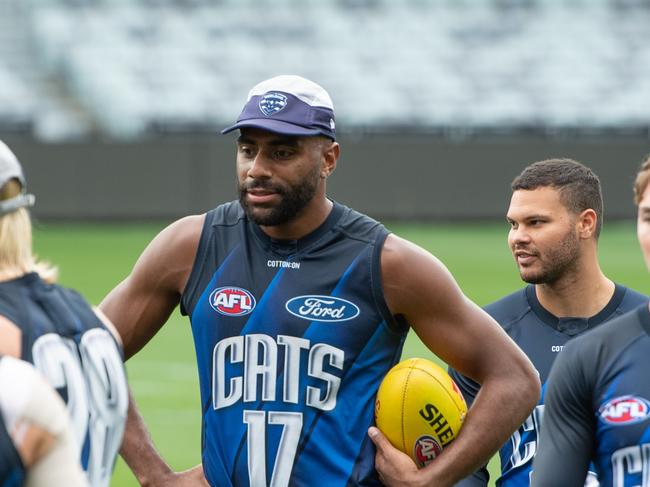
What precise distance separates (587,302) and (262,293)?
62.6 inches

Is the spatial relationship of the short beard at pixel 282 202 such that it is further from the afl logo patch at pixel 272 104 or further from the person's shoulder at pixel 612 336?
the person's shoulder at pixel 612 336

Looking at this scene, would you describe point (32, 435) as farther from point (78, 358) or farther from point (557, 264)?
point (557, 264)

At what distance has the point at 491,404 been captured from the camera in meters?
4.92

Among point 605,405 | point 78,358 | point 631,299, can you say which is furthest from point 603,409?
point 631,299

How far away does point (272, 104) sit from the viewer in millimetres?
4895

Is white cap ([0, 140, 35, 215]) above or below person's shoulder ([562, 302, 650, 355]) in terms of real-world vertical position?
above

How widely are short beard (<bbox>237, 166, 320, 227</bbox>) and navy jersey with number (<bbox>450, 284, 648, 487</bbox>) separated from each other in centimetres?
113

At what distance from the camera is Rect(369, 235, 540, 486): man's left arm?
4.88m

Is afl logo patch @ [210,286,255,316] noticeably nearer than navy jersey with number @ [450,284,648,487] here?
Yes

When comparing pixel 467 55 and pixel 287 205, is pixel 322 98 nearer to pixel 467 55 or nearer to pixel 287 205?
pixel 287 205

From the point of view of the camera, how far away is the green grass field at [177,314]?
11.8m

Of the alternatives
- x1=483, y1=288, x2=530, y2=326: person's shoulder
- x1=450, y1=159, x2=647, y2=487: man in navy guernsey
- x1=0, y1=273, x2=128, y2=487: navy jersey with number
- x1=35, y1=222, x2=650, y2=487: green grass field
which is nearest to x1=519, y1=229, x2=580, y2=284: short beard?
x1=450, y1=159, x2=647, y2=487: man in navy guernsey

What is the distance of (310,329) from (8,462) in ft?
6.69

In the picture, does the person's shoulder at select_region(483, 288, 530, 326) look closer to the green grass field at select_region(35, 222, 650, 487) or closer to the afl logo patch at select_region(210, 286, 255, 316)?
the afl logo patch at select_region(210, 286, 255, 316)
